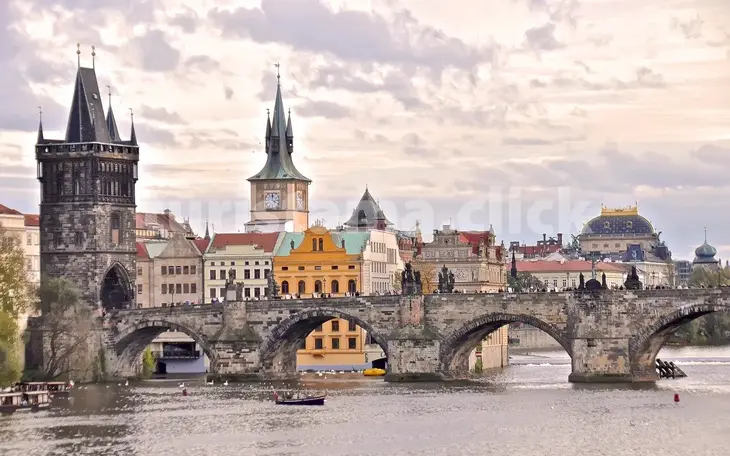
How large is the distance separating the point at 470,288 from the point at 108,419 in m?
63.5

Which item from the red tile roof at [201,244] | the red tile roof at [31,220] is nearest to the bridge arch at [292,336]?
the red tile roof at [201,244]

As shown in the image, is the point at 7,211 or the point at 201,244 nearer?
the point at 7,211

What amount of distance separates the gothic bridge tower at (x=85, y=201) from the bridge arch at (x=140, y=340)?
10.7ft

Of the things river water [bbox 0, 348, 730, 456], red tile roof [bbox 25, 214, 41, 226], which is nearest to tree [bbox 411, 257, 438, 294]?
red tile roof [bbox 25, 214, 41, 226]

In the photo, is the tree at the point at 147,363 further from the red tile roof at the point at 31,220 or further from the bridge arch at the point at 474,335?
the bridge arch at the point at 474,335

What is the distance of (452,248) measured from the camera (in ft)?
579

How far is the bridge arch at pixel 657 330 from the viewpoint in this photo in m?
127

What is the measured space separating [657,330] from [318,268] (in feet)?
128

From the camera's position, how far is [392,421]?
358 feet

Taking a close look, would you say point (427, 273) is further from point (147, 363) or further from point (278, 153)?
point (147, 363)

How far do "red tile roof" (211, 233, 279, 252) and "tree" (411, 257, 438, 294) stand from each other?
13152 millimetres

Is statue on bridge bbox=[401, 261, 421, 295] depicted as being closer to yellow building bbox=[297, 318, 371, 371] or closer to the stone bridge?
the stone bridge

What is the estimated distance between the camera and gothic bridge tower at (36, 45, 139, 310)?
147m

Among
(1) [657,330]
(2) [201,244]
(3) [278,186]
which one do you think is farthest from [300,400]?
(3) [278,186]
